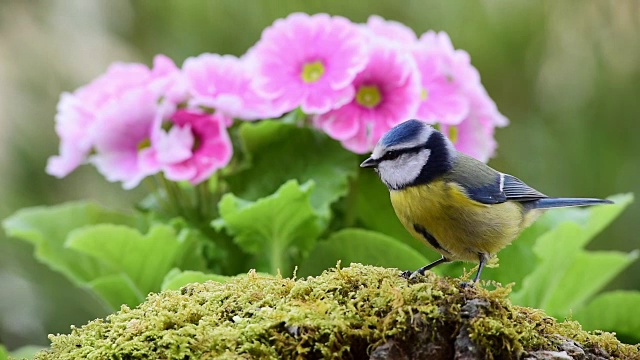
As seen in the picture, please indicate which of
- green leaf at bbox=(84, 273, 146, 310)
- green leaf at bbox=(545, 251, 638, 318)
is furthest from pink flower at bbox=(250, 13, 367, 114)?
green leaf at bbox=(545, 251, 638, 318)

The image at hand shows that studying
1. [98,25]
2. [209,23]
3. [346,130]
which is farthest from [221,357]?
[98,25]

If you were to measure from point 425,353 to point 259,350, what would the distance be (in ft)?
0.54

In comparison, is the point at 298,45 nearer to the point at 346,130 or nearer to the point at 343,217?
the point at 346,130

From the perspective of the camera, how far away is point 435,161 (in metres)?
1.09

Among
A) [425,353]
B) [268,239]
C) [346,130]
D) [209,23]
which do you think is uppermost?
[209,23]

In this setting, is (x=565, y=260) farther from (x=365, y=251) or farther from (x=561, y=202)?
(x=365, y=251)

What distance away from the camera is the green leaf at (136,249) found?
50.5 inches

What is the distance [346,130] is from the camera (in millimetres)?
1402

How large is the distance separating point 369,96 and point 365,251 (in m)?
0.35

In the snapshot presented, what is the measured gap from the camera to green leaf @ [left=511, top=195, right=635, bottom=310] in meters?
1.34

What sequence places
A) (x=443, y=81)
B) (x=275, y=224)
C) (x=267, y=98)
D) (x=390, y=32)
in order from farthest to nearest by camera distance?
(x=390, y=32), (x=443, y=81), (x=267, y=98), (x=275, y=224)

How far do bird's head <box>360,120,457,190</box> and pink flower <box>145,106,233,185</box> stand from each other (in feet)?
1.33

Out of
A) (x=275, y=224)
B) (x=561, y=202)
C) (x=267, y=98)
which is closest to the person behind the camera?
(x=561, y=202)

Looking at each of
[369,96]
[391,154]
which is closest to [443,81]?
[369,96]
